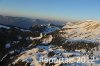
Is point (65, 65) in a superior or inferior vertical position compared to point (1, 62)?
superior

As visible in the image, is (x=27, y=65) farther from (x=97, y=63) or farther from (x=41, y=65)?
(x=97, y=63)

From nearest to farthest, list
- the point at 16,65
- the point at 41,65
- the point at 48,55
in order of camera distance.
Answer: the point at 41,65 → the point at 16,65 → the point at 48,55

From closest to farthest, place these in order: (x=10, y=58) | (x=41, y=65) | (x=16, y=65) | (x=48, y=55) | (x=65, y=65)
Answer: (x=65, y=65)
(x=41, y=65)
(x=16, y=65)
(x=48, y=55)
(x=10, y=58)

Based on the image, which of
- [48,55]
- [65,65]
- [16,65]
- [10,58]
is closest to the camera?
[65,65]

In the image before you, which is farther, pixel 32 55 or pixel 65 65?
pixel 32 55

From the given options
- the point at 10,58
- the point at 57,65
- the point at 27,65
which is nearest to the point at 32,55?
the point at 10,58

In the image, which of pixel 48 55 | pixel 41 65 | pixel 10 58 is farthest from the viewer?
pixel 10 58

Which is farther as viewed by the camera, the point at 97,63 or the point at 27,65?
the point at 27,65

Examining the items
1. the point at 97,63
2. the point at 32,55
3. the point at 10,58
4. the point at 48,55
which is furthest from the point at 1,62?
the point at 97,63

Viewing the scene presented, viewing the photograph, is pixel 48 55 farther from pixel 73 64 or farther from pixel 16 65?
pixel 73 64
